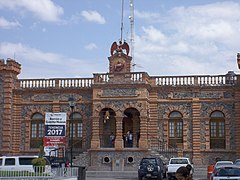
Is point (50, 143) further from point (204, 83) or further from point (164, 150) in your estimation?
point (204, 83)

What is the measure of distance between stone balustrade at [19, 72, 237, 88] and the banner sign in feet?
22.0

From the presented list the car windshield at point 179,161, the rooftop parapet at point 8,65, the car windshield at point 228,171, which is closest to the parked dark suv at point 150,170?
the car windshield at point 179,161

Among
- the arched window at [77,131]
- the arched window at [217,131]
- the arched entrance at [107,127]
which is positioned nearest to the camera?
the arched window at [217,131]

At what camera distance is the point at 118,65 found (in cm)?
4447

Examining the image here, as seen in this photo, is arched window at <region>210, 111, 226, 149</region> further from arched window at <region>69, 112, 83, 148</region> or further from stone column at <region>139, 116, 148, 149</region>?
arched window at <region>69, 112, 83, 148</region>

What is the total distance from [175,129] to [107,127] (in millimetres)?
5789

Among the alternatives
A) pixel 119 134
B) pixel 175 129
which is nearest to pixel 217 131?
pixel 175 129

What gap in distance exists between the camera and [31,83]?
1810 inches

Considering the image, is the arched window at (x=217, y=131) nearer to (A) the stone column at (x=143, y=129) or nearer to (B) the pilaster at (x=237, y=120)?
(B) the pilaster at (x=237, y=120)

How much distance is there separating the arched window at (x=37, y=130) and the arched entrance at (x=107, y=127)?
5446mm

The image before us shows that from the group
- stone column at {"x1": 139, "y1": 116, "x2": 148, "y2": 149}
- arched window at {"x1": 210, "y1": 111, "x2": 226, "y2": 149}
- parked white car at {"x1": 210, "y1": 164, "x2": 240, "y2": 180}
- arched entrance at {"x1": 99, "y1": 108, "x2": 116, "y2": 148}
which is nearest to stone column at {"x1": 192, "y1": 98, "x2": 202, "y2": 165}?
arched window at {"x1": 210, "y1": 111, "x2": 226, "y2": 149}

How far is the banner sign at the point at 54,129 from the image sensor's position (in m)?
36.1

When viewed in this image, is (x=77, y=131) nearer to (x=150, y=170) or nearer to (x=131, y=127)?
(x=131, y=127)

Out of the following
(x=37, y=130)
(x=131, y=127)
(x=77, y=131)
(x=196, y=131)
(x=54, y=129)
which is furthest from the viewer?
(x=37, y=130)
